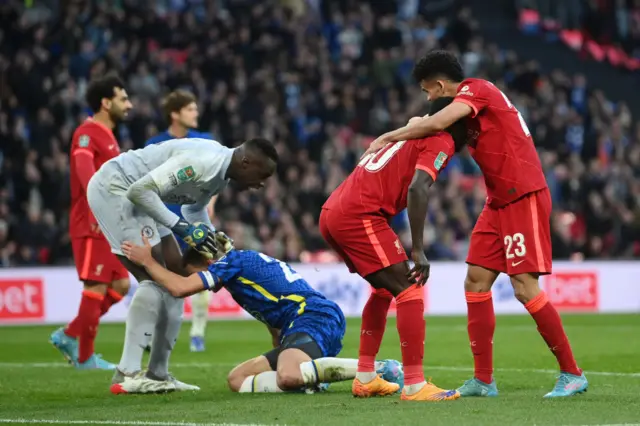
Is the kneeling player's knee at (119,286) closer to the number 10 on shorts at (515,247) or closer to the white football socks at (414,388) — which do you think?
the white football socks at (414,388)

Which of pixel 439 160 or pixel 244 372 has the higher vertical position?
pixel 439 160

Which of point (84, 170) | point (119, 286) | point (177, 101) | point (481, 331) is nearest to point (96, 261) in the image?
point (119, 286)

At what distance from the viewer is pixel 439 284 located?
65.7ft

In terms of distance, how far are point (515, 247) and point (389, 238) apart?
33.2 inches

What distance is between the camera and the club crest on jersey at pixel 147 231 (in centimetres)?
855

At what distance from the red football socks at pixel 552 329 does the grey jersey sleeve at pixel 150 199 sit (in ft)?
8.40

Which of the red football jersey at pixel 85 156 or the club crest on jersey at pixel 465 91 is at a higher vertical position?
the club crest on jersey at pixel 465 91

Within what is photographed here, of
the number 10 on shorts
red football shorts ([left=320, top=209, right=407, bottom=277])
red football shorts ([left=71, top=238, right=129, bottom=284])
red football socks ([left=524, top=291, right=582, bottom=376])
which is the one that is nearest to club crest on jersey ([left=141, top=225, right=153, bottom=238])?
red football shorts ([left=320, top=209, right=407, bottom=277])

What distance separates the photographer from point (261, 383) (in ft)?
27.0

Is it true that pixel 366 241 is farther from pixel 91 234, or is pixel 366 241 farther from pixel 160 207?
pixel 91 234

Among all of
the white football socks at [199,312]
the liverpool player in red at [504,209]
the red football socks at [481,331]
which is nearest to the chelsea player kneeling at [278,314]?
the red football socks at [481,331]

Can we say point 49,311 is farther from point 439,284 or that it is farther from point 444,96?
point 444,96

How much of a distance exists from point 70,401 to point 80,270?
310 centimetres

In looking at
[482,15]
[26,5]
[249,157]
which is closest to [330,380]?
[249,157]
